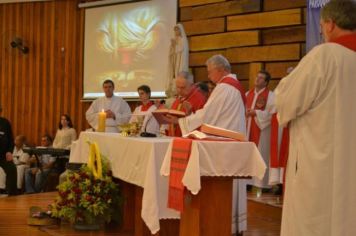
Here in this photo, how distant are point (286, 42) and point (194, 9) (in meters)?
1.90

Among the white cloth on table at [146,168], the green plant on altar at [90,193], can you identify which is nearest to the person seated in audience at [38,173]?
the green plant on altar at [90,193]

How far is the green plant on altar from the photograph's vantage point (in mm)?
4820

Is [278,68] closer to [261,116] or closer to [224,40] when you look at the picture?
[224,40]

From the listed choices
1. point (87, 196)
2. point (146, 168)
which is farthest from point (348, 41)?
point (87, 196)

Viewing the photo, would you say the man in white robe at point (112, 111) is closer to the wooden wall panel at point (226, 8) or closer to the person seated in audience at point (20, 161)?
the person seated in audience at point (20, 161)

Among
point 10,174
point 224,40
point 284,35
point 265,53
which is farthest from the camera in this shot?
point 224,40

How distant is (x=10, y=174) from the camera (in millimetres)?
7895

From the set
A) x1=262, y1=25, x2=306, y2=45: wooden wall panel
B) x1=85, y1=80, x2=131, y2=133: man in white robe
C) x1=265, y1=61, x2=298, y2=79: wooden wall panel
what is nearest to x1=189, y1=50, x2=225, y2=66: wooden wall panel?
x1=262, y1=25, x2=306, y2=45: wooden wall panel

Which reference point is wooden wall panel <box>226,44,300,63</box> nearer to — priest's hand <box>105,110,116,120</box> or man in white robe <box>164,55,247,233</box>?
priest's hand <box>105,110,116,120</box>

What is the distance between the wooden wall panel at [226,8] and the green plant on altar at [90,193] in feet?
14.1

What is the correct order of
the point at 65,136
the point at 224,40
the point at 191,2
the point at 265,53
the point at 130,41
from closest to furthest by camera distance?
the point at 265,53, the point at 224,40, the point at 191,2, the point at 65,136, the point at 130,41

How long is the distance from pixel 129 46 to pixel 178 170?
7.15 m

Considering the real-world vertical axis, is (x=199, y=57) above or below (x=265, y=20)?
below

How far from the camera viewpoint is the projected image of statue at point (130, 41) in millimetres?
9992
